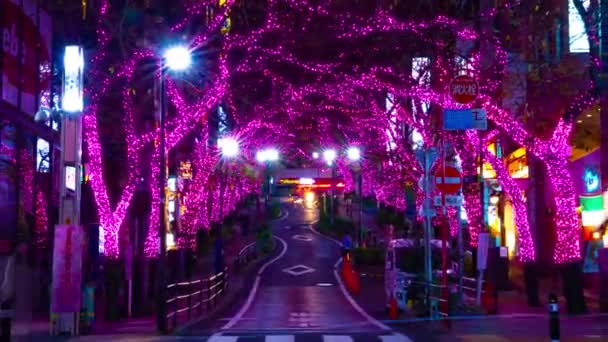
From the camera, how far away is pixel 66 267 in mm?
17531

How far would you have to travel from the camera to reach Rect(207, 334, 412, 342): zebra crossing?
1653cm

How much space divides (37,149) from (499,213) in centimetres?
2112

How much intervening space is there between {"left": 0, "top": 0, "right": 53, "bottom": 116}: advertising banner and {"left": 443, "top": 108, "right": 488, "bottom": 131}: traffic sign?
1087 centimetres

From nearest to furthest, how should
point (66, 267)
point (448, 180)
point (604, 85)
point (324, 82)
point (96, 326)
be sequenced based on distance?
1. point (66, 267)
2. point (448, 180)
3. point (96, 326)
4. point (604, 85)
5. point (324, 82)

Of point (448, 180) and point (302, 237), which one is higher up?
point (448, 180)

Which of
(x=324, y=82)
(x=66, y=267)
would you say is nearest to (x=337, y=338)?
(x=66, y=267)

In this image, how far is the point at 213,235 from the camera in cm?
5666

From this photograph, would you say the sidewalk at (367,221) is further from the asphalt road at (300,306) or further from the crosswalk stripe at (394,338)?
the crosswalk stripe at (394,338)

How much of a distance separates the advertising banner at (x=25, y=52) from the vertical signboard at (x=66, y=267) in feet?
18.2

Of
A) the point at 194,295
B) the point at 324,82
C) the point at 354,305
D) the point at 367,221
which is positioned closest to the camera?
the point at 354,305

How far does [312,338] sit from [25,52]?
468 inches

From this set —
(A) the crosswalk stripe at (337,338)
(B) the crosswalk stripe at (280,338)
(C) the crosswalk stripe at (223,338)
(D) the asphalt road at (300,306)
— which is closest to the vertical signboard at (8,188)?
(D) the asphalt road at (300,306)

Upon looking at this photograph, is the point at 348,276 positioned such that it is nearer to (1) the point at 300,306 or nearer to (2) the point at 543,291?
(1) the point at 300,306

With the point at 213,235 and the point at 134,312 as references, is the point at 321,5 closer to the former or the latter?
the point at 134,312
